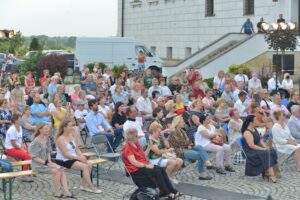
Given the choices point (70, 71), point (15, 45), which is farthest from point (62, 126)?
point (15, 45)

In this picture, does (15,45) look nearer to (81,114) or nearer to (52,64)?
(52,64)

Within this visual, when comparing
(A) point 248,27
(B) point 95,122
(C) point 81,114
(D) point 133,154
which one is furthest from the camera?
(A) point 248,27

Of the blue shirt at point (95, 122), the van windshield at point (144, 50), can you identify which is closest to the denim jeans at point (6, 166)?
the blue shirt at point (95, 122)

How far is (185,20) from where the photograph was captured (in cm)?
4359

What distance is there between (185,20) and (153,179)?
33.0 m

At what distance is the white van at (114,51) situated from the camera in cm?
3650

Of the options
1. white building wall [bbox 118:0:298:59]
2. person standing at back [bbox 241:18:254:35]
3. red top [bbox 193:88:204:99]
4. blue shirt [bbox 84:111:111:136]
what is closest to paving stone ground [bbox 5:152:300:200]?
blue shirt [bbox 84:111:111:136]

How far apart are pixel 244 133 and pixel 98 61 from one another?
78.4 ft

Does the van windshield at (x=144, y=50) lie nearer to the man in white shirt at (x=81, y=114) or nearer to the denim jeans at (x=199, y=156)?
the man in white shirt at (x=81, y=114)

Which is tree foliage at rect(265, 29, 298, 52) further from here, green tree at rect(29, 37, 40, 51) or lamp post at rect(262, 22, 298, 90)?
green tree at rect(29, 37, 40, 51)

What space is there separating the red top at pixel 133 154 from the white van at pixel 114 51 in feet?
80.9

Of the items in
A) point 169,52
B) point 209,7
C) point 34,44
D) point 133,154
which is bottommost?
point 133,154

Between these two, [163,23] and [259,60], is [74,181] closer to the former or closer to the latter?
[259,60]

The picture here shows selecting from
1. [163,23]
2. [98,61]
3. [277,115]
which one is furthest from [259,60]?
[277,115]
